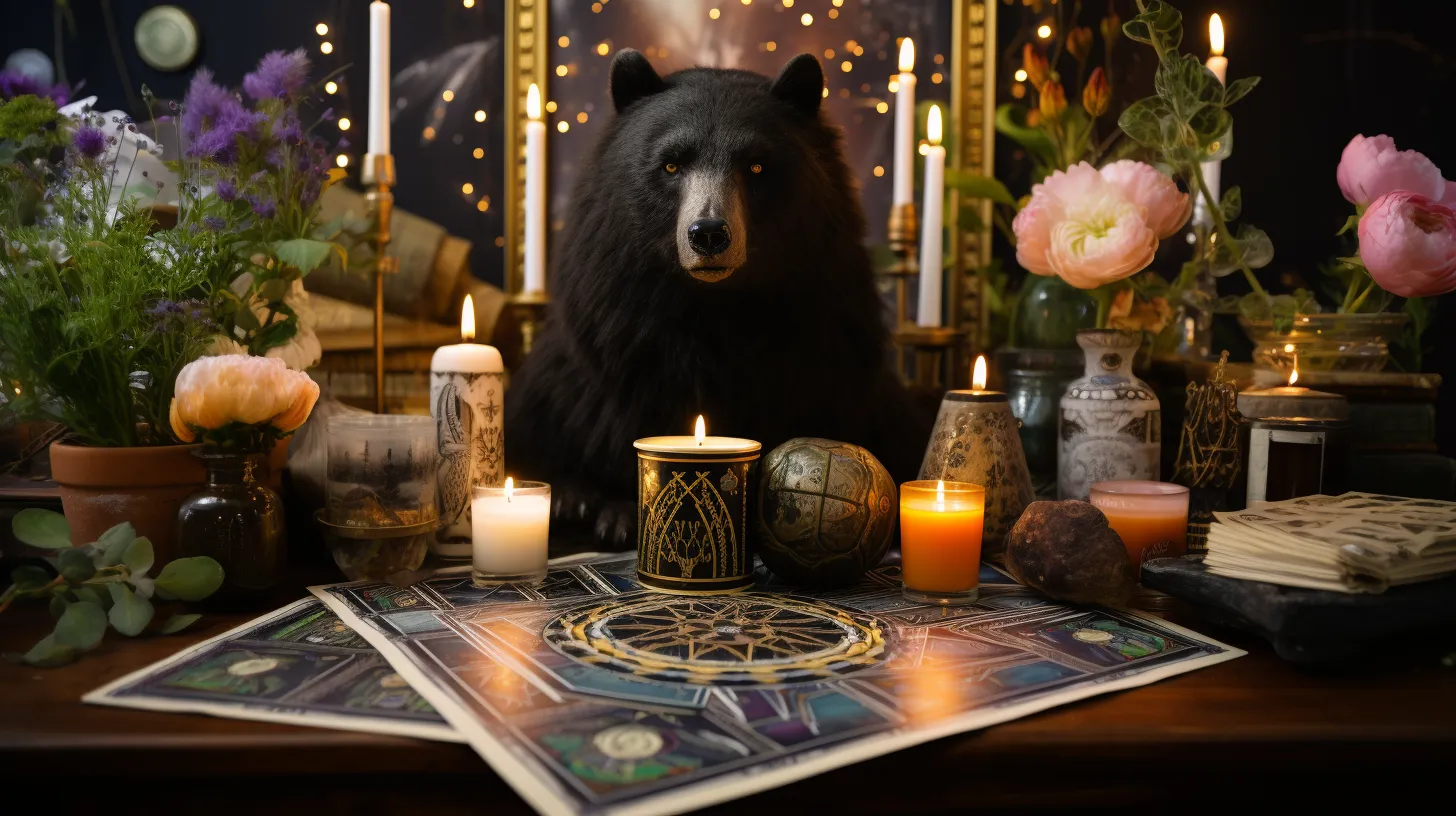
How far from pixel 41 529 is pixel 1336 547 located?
1.18m

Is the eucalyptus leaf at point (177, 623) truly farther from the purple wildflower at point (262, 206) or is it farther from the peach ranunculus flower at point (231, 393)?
the purple wildflower at point (262, 206)

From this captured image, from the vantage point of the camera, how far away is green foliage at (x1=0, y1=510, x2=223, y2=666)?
2.61 feet

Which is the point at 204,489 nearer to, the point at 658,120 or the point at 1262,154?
the point at 658,120

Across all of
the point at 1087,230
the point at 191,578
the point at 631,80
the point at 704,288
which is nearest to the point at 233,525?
the point at 191,578

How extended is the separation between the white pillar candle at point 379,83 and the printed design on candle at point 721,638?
33.0 inches

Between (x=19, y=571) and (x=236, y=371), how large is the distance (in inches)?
9.7

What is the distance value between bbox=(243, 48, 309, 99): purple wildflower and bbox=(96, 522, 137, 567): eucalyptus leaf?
1.78ft

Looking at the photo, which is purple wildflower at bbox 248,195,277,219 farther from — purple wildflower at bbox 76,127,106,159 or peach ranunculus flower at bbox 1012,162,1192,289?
peach ranunculus flower at bbox 1012,162,1192,289

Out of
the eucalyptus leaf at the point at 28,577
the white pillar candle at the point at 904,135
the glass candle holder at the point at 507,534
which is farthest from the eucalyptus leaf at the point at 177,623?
the white pillar candle at the point at 904,135

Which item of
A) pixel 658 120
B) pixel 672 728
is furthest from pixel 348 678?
pixel 658 120

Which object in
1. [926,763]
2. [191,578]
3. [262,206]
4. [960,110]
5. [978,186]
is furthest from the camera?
[960,110]

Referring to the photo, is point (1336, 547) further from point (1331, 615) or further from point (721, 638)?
point (721, 638)

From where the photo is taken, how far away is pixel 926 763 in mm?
661

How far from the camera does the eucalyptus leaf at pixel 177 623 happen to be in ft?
2.81
